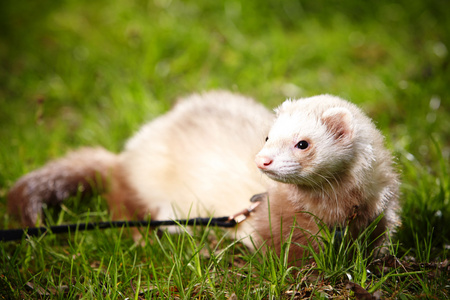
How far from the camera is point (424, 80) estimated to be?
415 cm

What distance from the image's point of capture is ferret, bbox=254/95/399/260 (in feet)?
5.95

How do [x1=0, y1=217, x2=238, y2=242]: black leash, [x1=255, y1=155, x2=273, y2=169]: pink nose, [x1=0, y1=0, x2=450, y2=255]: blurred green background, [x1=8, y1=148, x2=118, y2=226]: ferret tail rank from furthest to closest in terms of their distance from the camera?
[x1=0, y1=0, x2=450, y2=255]: blurred green background
[x1=8, y1=148, x2=118, y2=226]: ferret tail
[x1=0, y1=217, x2=238, y2=242]: black leash
[x1=255, y1=155, x2=273, y2=169]: pink nose

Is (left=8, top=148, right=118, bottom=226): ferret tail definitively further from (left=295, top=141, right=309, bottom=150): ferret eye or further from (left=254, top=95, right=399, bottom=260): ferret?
(left=295, top=141, right=309, bottom=150): ferret eye

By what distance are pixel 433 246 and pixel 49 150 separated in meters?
2.85

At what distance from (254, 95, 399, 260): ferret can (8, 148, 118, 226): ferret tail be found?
1.47 meters

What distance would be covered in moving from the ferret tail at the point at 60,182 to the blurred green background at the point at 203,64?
36 cm

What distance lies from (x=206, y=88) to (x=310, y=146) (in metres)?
2.56

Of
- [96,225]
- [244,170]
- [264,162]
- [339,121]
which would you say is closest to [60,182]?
[96,225]

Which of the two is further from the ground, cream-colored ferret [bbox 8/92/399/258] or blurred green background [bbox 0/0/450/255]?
blurred green background [bbox 0/0/450/255]

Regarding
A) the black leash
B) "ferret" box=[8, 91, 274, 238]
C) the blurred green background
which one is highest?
the blurred green background

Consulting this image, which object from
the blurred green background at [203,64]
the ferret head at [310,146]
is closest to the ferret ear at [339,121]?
the ferret head at [310,146]

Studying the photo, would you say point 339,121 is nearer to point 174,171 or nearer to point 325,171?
point 325,171

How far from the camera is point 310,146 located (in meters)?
1.83

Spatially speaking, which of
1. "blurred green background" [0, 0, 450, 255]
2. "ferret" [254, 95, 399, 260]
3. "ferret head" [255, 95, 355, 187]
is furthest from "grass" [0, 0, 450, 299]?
"ferret head" [255, 95, 355, 187]
